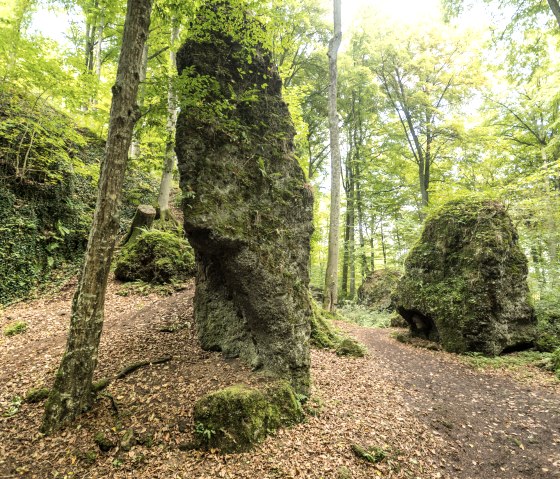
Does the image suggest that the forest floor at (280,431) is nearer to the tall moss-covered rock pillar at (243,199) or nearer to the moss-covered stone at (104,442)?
the moss-covered stone at (104,442)

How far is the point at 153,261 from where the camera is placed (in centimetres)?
964

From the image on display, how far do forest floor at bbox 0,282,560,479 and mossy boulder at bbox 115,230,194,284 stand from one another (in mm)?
2265

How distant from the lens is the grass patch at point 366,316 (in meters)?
13.4

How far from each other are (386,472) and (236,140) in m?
5.43

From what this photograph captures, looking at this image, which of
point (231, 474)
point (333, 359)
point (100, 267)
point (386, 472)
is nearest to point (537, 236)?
point (333, 359)

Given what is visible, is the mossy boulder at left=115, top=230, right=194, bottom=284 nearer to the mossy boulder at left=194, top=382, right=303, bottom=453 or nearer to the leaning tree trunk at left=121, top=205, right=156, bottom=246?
the leaning tree trunk at left=121, top=205, right=156, bottom=246

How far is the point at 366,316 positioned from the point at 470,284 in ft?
20.9

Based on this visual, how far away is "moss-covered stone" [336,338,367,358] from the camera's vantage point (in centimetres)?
781

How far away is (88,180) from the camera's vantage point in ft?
39.1

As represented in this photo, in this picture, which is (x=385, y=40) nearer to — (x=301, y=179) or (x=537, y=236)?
(x=537, y=236)

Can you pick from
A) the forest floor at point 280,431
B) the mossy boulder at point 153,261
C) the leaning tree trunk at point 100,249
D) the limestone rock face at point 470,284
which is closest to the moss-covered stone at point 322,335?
the forest floor at point 280,431

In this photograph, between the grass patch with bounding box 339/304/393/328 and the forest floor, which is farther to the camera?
the grass patch with bounding box 339/304/393/328

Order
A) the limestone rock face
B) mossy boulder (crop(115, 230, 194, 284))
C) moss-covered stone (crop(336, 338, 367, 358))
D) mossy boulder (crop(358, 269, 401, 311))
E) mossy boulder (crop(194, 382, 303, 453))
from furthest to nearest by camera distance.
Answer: mossy boulder (crop(358, 269, 401, 311)) < mossy boulder (crop(115, 230, 194, 284)) < the limestone rock face < moss-covered stone (crop(336, 338, 367, 358)) < mossy boulder (crop(194, 382, 303, 453))

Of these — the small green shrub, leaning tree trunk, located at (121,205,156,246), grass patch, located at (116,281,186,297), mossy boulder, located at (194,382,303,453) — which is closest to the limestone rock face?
mossy boulder, located at (194,382,303,453)
